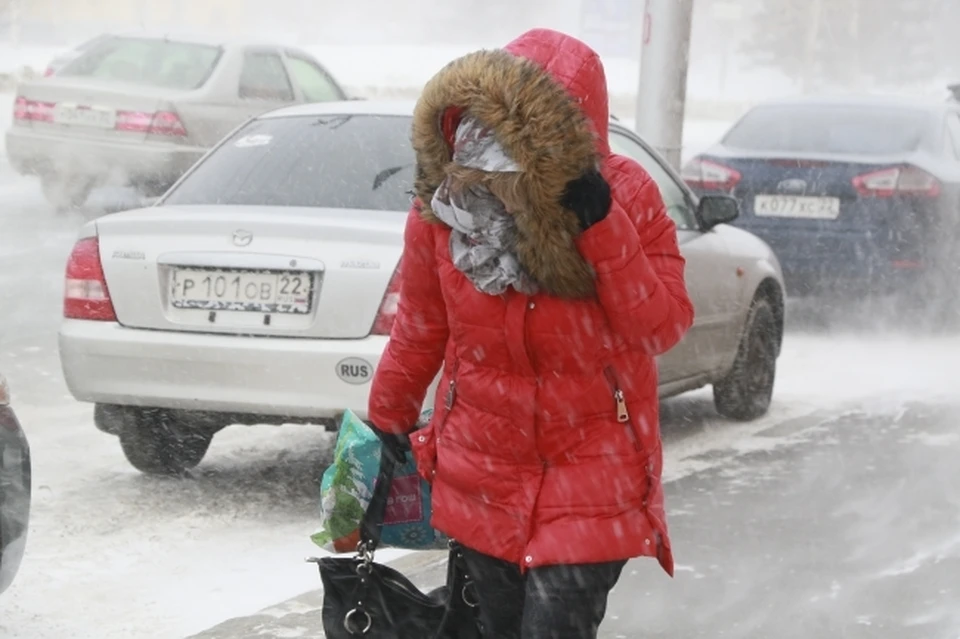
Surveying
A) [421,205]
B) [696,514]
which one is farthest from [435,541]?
[696,514]

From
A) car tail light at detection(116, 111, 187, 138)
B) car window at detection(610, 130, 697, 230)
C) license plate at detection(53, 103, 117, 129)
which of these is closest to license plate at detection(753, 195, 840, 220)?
car window at detection(610, 130, 697, 230)

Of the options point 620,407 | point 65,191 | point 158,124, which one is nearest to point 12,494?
point 620,407

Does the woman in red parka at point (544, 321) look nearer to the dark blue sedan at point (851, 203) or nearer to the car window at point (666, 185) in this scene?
the car window at point (666, 185)

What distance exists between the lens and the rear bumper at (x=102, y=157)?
14.2 m

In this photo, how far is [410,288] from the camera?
11.0ft

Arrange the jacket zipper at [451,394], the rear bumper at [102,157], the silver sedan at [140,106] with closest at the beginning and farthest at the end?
the jacket zipper at [451,394] < the rear bumper at [102,157] < the silver sedan at [140,106]

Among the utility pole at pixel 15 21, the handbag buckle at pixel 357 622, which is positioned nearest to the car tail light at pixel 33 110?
the handbag buckle at pixel 357 622

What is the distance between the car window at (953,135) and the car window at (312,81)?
18.8 ft

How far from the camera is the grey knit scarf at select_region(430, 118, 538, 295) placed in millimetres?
3062

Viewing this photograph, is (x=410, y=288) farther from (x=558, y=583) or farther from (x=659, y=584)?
(x=659, y=584)

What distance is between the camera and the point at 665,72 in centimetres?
1062

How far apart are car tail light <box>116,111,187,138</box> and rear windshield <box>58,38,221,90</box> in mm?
646

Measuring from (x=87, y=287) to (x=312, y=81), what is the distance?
1077 centimetres

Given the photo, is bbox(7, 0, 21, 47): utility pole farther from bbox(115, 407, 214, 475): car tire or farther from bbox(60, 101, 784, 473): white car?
bbox(60, 101, 784, 473): white car
